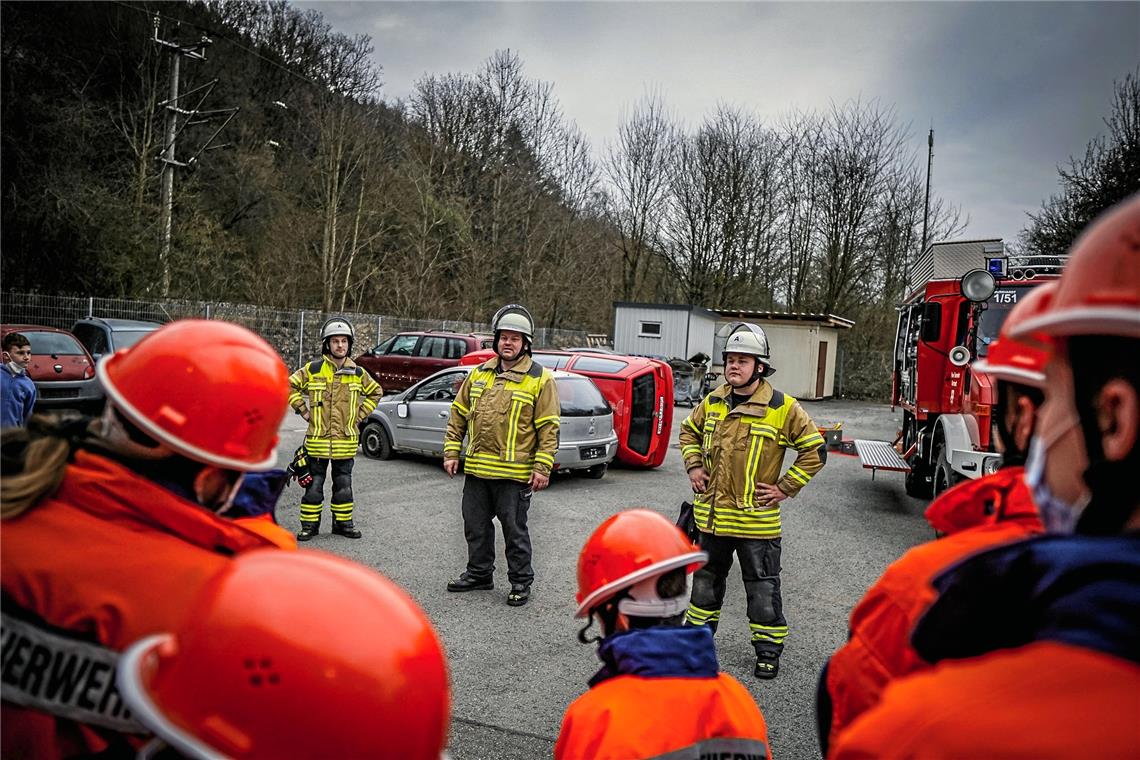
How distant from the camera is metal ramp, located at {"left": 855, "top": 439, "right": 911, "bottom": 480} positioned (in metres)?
10.4

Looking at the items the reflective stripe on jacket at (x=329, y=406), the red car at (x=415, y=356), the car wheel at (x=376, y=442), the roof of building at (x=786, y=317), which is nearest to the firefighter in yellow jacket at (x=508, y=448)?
the reflective stripe on jacket at (x=329, y=406)

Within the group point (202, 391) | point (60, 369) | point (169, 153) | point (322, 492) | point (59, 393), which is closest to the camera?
point (202, 391)

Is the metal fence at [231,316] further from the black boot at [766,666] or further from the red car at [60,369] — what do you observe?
the black boot at [766,666]

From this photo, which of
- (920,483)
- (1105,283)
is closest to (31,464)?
(1105,283)

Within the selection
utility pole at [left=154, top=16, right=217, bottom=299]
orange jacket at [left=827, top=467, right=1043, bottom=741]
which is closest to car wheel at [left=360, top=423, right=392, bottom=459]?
orange jacket at [left=827, top=467, right=1043, bottom=741]

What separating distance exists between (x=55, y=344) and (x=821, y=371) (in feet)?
93.9

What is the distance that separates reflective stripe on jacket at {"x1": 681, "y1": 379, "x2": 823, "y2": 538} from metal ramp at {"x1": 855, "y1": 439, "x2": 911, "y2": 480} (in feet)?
20.5

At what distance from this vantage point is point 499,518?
228 inches

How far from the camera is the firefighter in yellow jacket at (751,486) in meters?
4.55

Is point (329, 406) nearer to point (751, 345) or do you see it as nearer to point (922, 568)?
point (751, 345)

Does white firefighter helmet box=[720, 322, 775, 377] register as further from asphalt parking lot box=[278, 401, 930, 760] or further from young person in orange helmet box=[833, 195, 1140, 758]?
young person in orange helmet box=[833, 195, 1140, 758]

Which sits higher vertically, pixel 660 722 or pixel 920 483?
pixel 660 722

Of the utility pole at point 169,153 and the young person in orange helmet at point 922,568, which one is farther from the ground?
the utility pole at point 169,153

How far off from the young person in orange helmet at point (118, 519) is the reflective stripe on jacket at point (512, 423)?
4156 mm
